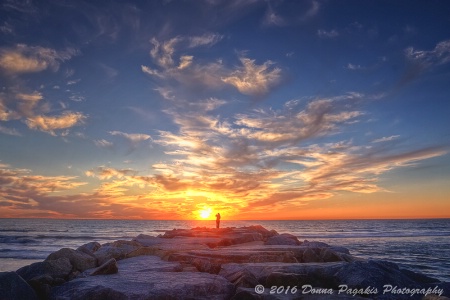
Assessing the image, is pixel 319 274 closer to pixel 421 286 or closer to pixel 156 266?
pixel 421 286

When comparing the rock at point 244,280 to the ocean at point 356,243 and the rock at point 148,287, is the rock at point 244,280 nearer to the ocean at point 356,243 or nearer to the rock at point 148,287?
the rock at point 148,287

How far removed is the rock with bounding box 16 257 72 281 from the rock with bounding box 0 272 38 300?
2.31 metres

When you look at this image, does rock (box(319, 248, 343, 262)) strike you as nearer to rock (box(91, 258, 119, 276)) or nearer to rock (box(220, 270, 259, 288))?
rock (box(220, 270, 259, 288))

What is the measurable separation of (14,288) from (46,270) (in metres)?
3.02

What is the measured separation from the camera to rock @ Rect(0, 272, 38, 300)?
768 centimetres

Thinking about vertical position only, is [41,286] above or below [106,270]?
below

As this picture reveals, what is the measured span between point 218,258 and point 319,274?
17.0 ft

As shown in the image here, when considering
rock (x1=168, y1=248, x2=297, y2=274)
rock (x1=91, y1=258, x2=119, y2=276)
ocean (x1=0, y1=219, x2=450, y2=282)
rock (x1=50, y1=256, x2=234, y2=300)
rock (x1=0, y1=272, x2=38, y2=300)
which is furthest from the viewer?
ocean (x1=0, y1=219, x2=450, y2=282)

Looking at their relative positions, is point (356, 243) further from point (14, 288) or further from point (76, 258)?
point (14, 288)

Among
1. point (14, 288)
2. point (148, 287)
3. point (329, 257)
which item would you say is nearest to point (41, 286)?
point (14, 288)

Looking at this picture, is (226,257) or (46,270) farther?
(226,257)

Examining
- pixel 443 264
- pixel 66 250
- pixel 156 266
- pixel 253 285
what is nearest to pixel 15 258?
pixel 66 250

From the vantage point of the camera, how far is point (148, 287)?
803 cm

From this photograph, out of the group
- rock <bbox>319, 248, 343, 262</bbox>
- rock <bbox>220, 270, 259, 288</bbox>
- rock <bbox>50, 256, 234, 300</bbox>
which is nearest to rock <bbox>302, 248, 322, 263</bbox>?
rock <bbox>319, 248, 343, 262</bbox>
